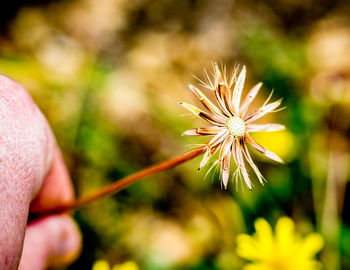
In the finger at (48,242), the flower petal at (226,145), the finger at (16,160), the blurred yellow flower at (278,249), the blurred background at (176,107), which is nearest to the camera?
the finger at (16,160)

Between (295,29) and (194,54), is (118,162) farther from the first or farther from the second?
(295,29)

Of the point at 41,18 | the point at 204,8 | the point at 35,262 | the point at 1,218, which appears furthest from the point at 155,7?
the point at 1,218

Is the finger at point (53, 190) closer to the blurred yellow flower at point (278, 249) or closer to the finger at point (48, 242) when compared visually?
the finger at point (48, 242)

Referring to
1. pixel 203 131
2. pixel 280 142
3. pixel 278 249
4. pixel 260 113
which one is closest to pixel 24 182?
pixel 203 131

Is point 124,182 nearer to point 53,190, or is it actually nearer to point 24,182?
point 24,182

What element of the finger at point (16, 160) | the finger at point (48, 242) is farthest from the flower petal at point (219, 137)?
the finger at point (48, 242)

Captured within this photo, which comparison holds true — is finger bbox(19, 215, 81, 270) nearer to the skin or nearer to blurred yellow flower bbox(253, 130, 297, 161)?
the skin

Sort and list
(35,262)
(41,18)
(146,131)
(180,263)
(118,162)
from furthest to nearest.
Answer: (41,18), (146,131), (118,162), (180,263), (35,262)

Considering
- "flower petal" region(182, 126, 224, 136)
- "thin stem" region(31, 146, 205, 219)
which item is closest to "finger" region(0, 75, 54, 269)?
"thin stem" region(31, 146, 205, 219)
